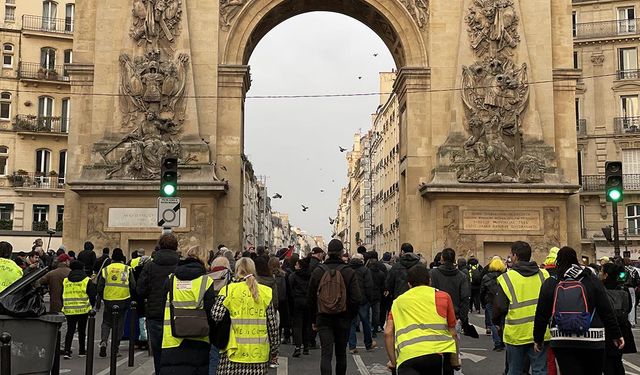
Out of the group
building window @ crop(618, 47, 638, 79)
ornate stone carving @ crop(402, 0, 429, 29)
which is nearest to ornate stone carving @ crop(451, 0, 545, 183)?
ornate stone carving @ crop(402, 0, 429, 29)

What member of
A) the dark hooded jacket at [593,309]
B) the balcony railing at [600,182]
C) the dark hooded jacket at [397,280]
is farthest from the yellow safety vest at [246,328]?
the balcony railing at [600,182]

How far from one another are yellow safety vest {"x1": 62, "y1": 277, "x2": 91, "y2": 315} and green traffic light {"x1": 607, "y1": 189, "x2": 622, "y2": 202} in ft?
35.0

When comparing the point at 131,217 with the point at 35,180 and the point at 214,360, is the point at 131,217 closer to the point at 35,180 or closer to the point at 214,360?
the point at 214,360

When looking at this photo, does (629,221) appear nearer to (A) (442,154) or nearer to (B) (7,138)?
(A) (442,154)

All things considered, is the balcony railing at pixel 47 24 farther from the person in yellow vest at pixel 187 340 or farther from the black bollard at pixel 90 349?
the person in yellow vest at pixel 187 340

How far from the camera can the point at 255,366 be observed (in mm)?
7262

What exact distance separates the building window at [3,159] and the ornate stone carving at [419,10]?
1003 inches

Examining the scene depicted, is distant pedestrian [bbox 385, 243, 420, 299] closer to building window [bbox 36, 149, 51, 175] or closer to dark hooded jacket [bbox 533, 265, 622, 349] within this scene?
dark hooded jacket [bbox 533, 265, 622, 349]

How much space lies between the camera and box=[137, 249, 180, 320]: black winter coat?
405 inches

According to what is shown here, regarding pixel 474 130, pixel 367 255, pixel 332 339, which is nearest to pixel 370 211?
pixel 474 130

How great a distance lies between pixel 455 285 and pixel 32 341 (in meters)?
6.32

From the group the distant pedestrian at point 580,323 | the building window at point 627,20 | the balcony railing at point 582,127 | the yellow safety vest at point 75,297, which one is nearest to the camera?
the distant pedestrian at point 580,323

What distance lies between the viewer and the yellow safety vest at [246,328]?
23.8 feet

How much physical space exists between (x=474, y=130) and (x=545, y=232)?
4350 millimetres
